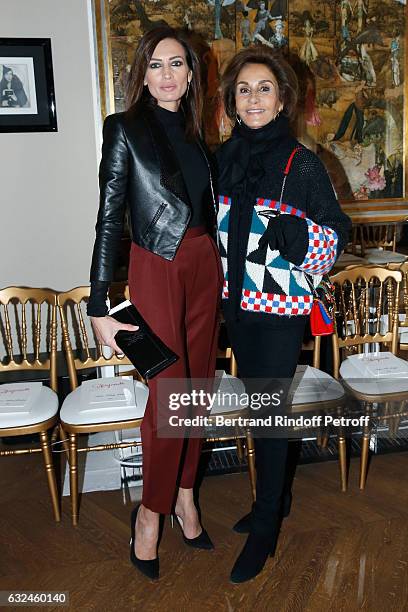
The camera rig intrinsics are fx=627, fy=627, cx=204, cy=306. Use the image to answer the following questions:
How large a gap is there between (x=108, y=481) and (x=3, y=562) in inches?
25.5

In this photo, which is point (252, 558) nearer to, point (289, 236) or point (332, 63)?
point (289, 236)

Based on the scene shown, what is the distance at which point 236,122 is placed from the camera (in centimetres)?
198

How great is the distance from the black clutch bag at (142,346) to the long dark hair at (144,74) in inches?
22.5

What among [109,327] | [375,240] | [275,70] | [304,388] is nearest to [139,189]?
[109,327]

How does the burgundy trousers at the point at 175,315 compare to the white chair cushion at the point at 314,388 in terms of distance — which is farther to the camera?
the white chair cushion at the point at 314,388

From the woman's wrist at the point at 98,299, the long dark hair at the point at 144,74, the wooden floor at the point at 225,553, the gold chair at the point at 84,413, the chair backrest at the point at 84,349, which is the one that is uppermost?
the long dark hair at the point at 144,74

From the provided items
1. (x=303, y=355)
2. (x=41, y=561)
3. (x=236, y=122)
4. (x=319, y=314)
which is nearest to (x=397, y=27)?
(x=303, y=355)

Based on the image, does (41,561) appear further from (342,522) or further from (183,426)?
(342,522)

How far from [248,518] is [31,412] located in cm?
91

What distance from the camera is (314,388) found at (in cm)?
256

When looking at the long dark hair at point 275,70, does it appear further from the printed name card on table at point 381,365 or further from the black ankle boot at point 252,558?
the black ankle boot at point 252,558

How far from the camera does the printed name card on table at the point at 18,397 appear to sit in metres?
2.38

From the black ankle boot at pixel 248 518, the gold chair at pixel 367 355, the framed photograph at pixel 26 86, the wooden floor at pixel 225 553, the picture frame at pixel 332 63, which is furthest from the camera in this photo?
the picture frame at pixel 332 63

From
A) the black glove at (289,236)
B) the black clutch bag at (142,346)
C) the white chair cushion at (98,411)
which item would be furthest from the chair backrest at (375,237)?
the black clutch bag at (142,346)
